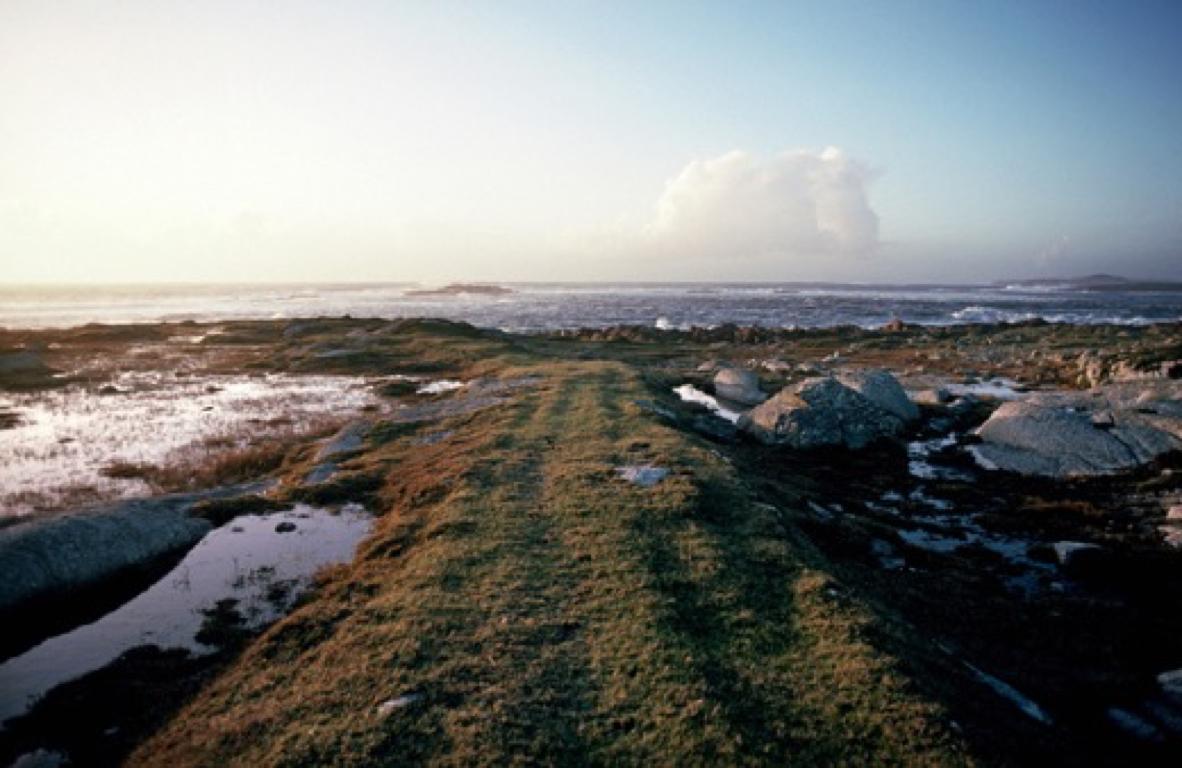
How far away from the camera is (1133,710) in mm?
11547

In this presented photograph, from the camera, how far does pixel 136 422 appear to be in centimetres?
3794

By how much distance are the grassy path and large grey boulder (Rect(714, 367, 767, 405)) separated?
81.3 feet

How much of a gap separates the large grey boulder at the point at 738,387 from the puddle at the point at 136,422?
25.7 metres

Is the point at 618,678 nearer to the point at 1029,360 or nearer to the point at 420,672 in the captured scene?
the point at 420,672

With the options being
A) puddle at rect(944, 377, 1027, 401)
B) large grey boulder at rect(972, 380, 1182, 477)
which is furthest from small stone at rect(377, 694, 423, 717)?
puddle at rect(944, 377, 1027, 401)

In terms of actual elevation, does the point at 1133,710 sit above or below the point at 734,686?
below

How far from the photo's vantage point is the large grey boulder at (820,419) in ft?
104

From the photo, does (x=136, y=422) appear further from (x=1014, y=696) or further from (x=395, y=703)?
(x=1014, y=696)

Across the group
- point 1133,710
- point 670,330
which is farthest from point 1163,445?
point 670,330

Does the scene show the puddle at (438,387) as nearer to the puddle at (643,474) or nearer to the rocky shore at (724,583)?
the rocky shore at (724,583)

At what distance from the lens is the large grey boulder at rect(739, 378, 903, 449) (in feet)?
104

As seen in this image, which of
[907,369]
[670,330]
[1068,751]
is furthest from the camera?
[670,330]

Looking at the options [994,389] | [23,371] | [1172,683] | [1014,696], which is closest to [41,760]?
[1014,696]

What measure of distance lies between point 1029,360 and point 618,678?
6524 centimetres
